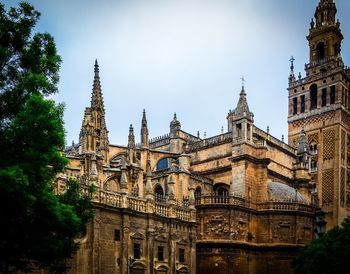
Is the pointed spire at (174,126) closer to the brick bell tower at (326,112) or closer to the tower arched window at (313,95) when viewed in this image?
the brick bell tower at (326,112)

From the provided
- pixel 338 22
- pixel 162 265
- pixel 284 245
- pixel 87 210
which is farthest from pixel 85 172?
pixel 338 22

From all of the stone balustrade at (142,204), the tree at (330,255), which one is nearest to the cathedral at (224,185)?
the stone balustrade at (142,204)

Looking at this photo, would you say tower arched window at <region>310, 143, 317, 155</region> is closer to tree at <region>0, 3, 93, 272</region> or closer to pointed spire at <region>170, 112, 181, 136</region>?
pointed spire at <region>170, 112, 181, 136</region>

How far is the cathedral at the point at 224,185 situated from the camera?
33.4 m

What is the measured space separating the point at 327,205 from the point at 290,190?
1625 cm

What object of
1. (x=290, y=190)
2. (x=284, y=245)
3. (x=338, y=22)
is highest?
(x=338, y=22)

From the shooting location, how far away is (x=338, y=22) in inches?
2813

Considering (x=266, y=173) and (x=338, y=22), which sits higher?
(x=338, y=22)

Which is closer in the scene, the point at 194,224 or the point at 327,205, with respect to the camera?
the point at 194,224

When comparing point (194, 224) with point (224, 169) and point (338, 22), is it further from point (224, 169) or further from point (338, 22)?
point (338, 22)

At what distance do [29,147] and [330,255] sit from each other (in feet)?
78.0

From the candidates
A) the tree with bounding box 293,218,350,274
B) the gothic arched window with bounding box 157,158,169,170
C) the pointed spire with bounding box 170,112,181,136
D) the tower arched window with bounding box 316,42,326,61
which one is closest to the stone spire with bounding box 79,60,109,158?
the gothic arched window with bounding box 157,158,169,170

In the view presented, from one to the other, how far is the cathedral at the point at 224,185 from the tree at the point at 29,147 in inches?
407

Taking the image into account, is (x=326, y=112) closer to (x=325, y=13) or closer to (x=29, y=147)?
(x=325, y=13)
